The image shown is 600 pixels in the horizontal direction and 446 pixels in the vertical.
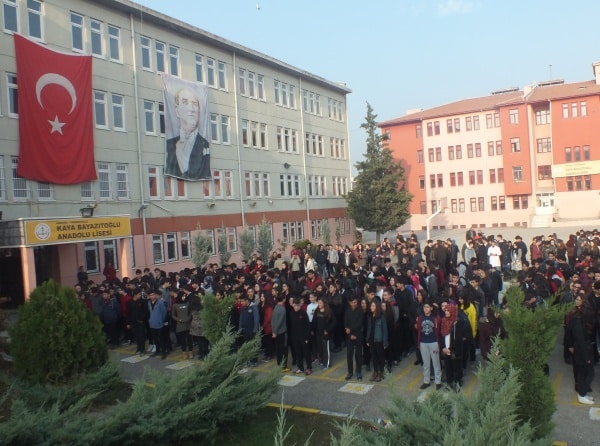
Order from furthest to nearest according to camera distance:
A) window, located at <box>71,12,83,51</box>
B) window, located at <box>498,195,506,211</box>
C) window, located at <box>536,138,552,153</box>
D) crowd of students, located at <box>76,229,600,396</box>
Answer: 1. window, located at <box>498,195,506,211</box>
2. window, located at <box>536,138,552,153</box>
3. window, located at <box>71,12,83,51</box>
4. crowd of students, located at <box>76,229,600,396</box>

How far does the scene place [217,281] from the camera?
16016 mm

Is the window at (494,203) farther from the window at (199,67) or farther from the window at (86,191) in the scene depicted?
the window at (86,191)

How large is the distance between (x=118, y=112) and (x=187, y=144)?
185 inches

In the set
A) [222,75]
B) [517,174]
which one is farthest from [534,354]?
[517,174]

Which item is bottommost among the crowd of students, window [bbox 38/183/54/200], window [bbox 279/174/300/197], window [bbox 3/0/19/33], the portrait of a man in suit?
the crowd of students

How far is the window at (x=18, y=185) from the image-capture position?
21.3 m

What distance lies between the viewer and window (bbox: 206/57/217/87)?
31969mm

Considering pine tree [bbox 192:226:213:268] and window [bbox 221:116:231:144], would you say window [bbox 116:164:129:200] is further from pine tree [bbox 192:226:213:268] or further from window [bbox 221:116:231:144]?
window [bbox 221:116:231:144]

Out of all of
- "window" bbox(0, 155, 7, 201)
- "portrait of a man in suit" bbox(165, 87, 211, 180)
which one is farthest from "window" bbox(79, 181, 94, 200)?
"portrait of a man in suit" bbox(165, 87, 211, 180)

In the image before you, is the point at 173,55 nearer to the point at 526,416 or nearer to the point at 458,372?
the point at 458,372

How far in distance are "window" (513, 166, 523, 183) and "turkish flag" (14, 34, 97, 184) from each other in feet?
137

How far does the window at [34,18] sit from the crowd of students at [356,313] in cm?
1184

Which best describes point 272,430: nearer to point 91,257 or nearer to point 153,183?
point 91,257

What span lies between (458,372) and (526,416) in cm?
329
